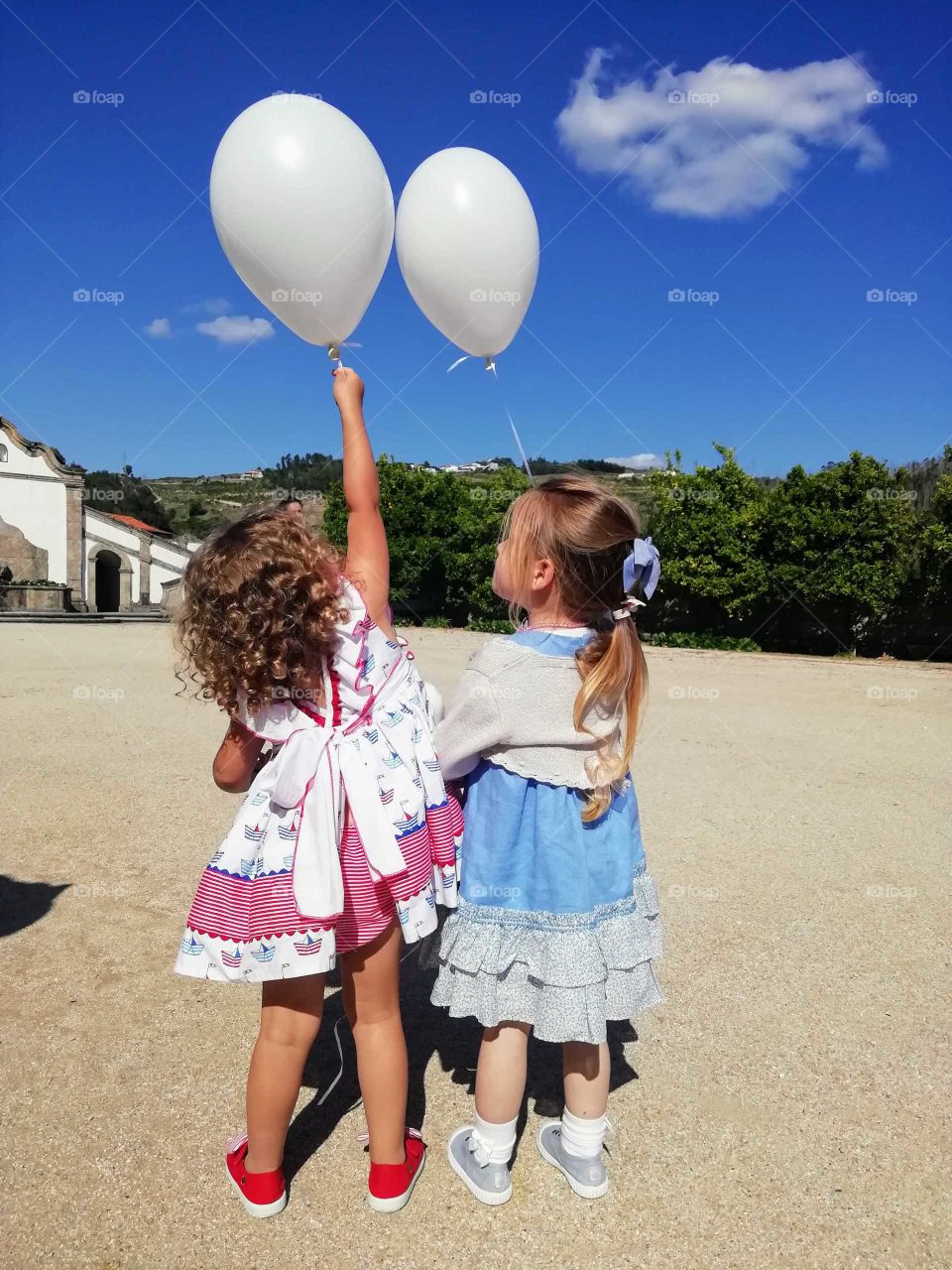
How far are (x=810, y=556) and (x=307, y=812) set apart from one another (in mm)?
19338

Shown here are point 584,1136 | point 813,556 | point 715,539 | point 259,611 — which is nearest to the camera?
point 259,611

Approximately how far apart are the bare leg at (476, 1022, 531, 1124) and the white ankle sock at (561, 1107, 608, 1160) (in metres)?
0.17

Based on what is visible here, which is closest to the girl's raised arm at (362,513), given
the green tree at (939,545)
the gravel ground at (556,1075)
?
the gravel ground at (556,1075)

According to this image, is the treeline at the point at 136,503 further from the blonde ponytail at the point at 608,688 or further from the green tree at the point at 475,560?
the blonde ponytail at the point at 608,688

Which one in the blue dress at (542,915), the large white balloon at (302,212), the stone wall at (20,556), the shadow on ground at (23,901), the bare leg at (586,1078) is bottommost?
the shadow on ground at (23,901)

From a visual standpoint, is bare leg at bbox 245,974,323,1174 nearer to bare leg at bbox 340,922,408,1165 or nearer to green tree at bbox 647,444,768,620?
bare leg at bbox 340,922,408,1165

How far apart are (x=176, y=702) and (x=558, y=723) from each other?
25.8 feet

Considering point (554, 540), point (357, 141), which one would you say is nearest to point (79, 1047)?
point (554, 540)

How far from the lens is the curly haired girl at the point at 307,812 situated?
5.89 ft

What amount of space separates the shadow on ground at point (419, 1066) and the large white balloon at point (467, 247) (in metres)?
2.12

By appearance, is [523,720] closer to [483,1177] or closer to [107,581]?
[483,1177]

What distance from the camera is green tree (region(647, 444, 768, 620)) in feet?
65.7

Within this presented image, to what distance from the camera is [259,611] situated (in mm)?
1774

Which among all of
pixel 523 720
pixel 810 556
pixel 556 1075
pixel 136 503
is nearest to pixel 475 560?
pixel 810 556
